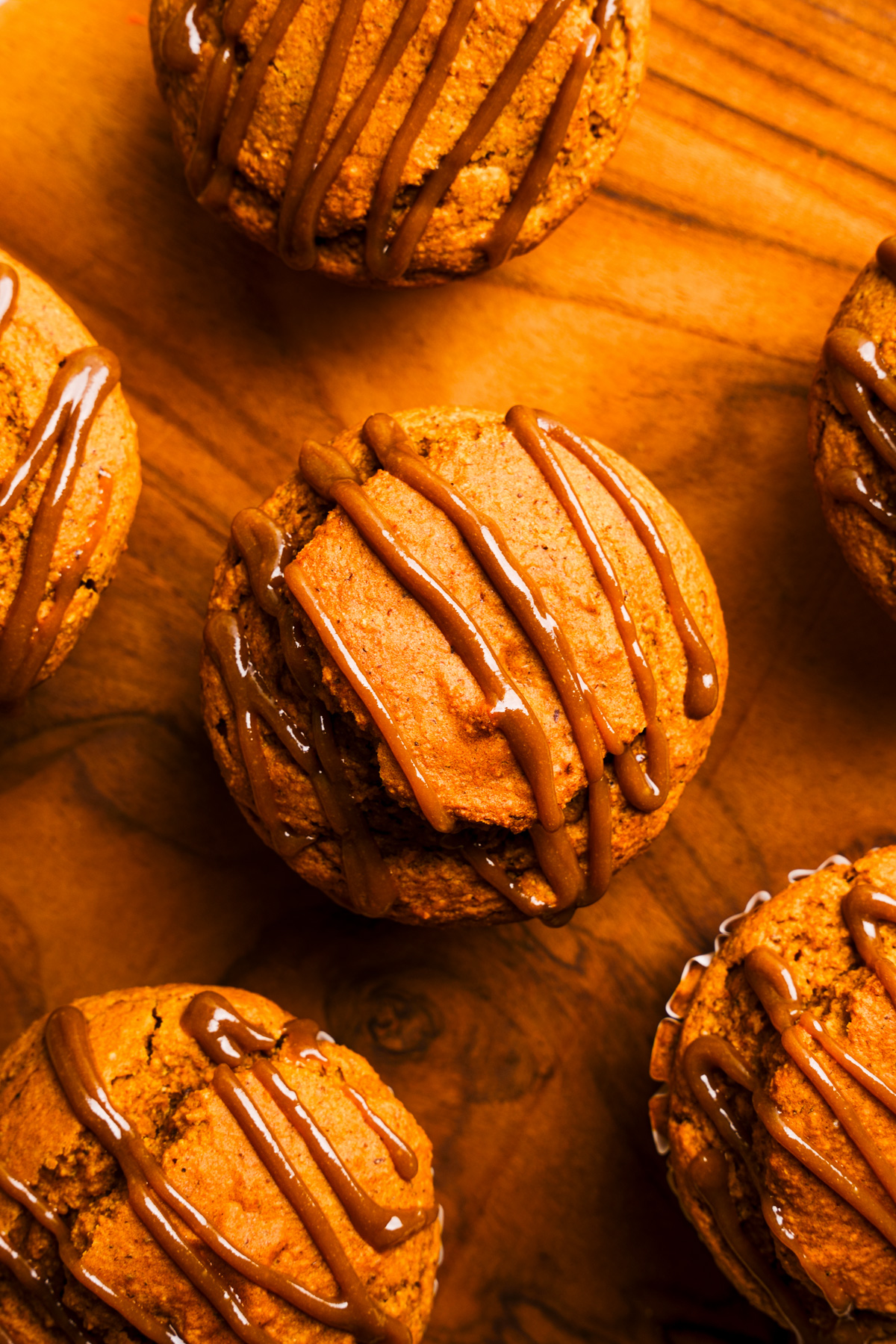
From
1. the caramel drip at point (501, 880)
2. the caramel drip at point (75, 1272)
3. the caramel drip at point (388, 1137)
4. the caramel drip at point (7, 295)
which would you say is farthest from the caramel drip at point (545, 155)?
the caramel drip at point (75, 1272)

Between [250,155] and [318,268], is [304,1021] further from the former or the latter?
[250,155]

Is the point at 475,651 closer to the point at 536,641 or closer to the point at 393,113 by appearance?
the point at 536,641

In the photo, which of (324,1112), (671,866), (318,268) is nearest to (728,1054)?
(671,866)

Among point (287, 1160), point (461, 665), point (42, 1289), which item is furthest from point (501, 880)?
point (42, 1289)

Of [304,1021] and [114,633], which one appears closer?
[304,1021]

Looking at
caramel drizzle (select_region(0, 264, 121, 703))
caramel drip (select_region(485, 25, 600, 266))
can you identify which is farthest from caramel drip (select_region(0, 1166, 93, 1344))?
caramel drip (select_region(485, 25, 600, 266))

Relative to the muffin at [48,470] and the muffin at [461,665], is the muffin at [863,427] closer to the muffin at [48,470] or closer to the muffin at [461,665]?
the muffin at [461,665]
